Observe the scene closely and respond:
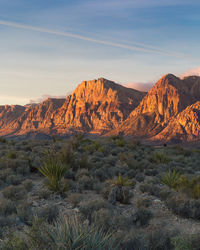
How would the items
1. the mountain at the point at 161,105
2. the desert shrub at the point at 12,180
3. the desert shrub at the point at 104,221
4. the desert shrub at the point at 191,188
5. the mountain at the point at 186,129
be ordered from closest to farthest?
the desert shrub at the point at 104,221 < the desert shrub at the point at 191,188 < the desert shrub at the point at 12,180 < the mountain at the point at 186,129 < the mountain at the point at 161,105

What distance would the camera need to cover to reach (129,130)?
6093 inches

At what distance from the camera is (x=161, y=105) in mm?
163375

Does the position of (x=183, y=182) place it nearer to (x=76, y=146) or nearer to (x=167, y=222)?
(x=167, y=222)

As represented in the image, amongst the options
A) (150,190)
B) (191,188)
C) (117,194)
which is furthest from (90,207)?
(191,188)

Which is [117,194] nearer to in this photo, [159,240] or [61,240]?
[159,240]

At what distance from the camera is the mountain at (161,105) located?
153 metres

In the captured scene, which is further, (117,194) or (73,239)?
(117,194)

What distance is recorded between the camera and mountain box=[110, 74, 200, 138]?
153m

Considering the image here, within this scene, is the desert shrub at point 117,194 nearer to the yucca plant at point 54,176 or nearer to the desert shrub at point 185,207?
the desert shrub at point 185,207

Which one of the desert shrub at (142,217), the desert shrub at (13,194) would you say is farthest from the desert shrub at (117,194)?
the desert shrub at (13,194)

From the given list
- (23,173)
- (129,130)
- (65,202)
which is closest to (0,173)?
(23,173)

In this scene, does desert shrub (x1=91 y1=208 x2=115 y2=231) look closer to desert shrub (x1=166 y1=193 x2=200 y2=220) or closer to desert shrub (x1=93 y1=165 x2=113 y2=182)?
desert shrub (x1=166 y1=193 x2=200 y2=220)

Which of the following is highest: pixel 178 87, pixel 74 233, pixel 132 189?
pixel 178 87

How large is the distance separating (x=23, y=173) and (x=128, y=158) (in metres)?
7.38
